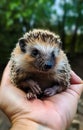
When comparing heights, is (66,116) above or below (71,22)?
below

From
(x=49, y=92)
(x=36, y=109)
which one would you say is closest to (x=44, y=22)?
(x=49, y=92)

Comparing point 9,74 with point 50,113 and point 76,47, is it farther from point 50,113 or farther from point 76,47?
point 76,47

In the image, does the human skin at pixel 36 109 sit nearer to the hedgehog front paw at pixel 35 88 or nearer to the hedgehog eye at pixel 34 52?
the hedgehog front paw at pixel 35 88

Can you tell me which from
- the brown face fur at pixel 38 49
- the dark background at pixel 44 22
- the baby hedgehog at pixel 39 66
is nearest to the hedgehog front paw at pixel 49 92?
the baby hedgehog at pixel 39 66

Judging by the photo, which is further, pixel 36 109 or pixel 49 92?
pixel 49 92

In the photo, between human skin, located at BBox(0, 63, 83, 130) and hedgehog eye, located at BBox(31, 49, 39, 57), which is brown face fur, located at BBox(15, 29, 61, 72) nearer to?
hedgehog eye, located at BBox(31, 49, 39, 57)

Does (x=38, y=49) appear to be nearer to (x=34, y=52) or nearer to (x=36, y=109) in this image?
(x=34, y=52)

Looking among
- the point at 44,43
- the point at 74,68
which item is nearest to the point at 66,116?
the point at 44,43
